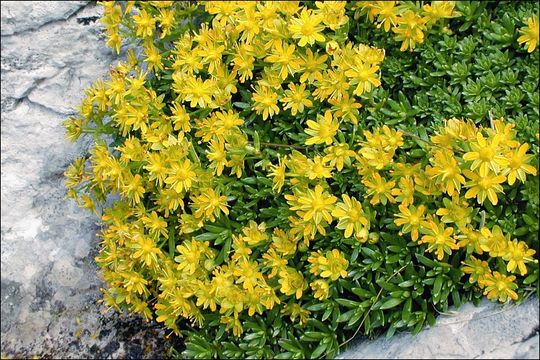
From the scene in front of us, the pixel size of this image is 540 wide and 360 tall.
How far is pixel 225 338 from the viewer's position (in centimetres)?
367

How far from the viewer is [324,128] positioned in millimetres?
3334

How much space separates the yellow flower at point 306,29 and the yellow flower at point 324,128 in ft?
1.29

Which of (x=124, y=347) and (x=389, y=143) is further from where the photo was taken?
(x=124, y=347)

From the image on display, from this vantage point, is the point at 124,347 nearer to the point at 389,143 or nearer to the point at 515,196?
the point at 389,143

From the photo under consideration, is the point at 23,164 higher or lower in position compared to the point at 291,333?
higher

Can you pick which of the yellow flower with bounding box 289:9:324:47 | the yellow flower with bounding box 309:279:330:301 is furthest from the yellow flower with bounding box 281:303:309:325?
the yellow flower with bounding box 289:9:324:47

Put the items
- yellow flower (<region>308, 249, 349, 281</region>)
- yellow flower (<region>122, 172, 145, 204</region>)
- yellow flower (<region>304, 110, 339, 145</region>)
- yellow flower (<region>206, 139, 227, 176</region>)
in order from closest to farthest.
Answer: yellow flower (<region>308, 249, 349, 281</region>), yellow flower (<region>304, 110, 339, 145</region>), yellow flower (<region>206, 139, 227, 176</region>), yellow flower (<region>122, 172, 145, 204</region>)

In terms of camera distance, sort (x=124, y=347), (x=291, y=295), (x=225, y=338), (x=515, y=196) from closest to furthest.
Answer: (x=515, y=196) < (x=291, y=295) < (x=225, y=338) < (x=124, y=347)

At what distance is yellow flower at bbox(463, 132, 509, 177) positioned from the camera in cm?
291

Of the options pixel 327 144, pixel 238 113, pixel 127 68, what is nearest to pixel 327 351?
pixel 327 144

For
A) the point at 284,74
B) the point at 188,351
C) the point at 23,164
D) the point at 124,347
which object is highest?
the point at 284,74

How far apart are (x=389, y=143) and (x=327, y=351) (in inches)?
41.8

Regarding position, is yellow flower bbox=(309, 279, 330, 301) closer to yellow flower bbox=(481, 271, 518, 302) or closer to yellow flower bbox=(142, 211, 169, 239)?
yellow flower bbox=(481, 271, 518, 302)

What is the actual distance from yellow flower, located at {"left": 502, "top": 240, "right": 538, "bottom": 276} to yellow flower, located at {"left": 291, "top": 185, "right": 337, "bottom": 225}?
2.64 feet
